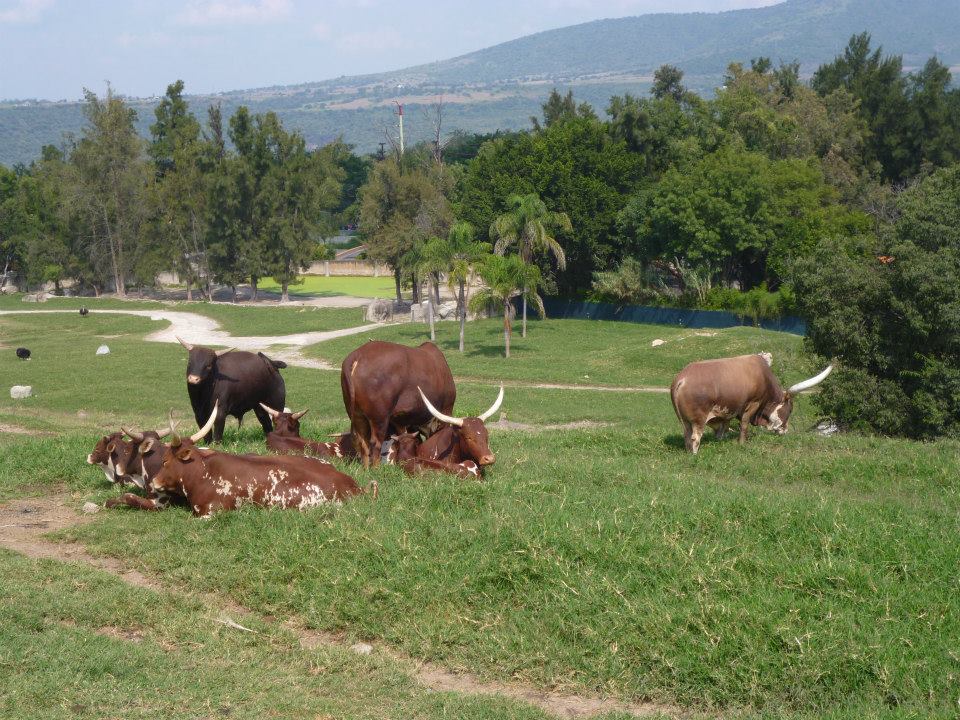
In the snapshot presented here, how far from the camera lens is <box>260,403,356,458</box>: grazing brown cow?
13.8 m

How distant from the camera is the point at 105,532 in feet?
36.2

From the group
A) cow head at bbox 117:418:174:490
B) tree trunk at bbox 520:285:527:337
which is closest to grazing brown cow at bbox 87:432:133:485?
cow head at bbox 117:418:174:490

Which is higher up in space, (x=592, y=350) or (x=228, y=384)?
(x=228, y=384)

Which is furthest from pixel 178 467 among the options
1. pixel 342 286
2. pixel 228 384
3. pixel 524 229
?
pixel 342 286

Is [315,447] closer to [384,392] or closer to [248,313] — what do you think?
[384,392]

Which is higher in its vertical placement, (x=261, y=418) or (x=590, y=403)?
(x=261, y=418)

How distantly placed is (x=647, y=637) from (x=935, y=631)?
214 centimetres

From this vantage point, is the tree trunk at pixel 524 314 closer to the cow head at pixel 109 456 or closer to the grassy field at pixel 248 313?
the grassy field at pixel 248 313

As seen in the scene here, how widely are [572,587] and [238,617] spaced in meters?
2.92

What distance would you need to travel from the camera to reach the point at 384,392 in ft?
42.1

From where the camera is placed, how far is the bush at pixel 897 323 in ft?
68.9

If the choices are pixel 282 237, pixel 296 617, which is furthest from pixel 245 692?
pixel 282 237

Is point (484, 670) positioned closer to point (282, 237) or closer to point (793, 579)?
point (793, 579)

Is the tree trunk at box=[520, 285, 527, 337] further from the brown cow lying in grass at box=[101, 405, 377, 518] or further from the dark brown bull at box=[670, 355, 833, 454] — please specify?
the brown cow lying in grass at box=[101, 405, 377, 518]
